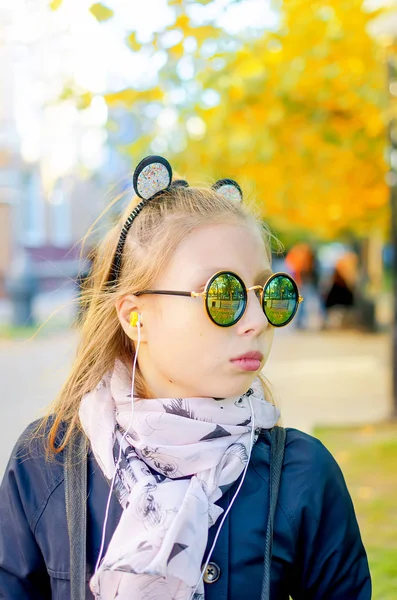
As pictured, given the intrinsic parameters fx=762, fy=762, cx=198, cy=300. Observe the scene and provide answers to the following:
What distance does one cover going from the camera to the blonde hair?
1782 millimetres

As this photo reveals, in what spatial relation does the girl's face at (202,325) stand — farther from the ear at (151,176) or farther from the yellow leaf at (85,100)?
the yellow leaf at (85,100)

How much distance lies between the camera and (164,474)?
1666mm

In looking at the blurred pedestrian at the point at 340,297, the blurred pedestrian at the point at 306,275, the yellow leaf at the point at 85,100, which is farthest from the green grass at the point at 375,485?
the blurred pedestrian at the point at 306,275

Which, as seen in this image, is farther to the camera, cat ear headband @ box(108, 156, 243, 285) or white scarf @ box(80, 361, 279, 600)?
cat ear headband @ box(108, 156, 243, 285)

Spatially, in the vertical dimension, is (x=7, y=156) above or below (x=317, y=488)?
above

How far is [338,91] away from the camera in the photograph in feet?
22.1

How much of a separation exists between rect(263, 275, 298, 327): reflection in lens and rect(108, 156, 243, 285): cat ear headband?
0.28 metres

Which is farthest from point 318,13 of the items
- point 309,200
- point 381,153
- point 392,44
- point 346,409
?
point 309,200

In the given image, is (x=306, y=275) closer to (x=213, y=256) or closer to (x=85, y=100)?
(x=85, y=100)

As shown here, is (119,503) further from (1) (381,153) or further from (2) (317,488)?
(1) (381,153)

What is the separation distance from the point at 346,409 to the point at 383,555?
146 inches

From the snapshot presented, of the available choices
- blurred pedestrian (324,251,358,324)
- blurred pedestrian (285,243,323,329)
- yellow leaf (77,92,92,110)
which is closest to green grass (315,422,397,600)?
yellow leaf (77,92,92,110)

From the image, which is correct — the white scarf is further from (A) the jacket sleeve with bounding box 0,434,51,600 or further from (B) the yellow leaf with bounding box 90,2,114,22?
(B) the yellow leaf with bounding box 90,2,114,22

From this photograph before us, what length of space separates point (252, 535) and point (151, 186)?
2.77ft
